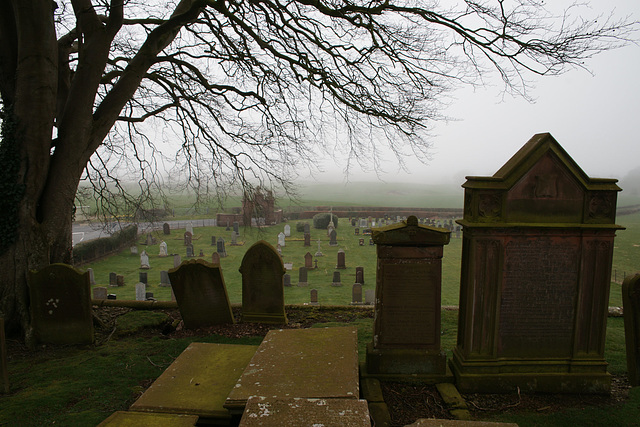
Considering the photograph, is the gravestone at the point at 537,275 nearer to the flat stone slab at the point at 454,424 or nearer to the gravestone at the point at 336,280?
the flat stone slab at the point at 454,424

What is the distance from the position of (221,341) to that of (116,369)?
1.61 metres

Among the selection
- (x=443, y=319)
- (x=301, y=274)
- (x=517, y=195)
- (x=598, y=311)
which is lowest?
(x=301, y=274)

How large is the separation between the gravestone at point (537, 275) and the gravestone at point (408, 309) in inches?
14.7

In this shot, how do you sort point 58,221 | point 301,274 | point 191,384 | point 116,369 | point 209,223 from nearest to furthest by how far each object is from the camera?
point 191,384, point 116,369, point 58,221, point 301,274, point 209,223

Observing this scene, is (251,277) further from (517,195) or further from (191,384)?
(517,195)

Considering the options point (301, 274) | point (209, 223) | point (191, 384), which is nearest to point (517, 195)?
point (191, 384)

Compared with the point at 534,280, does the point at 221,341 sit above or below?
below

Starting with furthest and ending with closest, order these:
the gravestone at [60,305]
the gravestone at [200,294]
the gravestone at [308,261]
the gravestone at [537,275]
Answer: the gravestone at [308,261] < the gravestone at [200,294] < the gravestone at [60,305] < the gravestone at [537,275]

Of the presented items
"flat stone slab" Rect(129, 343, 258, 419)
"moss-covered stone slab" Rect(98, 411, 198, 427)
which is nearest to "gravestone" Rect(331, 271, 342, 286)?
"flat stone slab" Rect(129, 343, 258, 419)

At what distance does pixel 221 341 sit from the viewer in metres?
6.31

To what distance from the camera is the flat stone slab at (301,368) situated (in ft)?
10.8

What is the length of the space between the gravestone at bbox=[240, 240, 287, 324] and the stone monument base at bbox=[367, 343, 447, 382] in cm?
259

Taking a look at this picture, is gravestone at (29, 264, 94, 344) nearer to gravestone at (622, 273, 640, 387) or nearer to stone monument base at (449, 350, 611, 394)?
stone monument base at (449, 350, 611, 394)

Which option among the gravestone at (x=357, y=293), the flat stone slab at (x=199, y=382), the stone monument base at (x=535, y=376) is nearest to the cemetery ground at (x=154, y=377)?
the stone monument base at (x=535, y=376)
